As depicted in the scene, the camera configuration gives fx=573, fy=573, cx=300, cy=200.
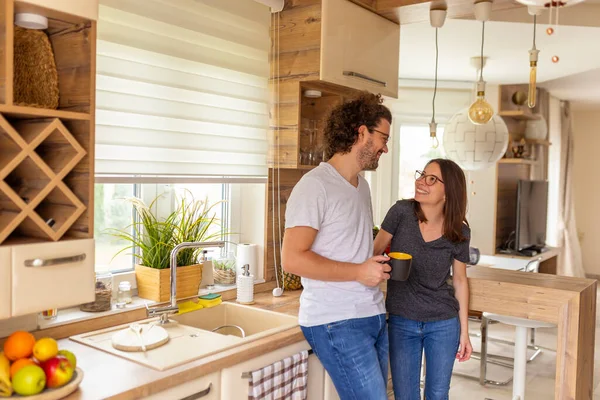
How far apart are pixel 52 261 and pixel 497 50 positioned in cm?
Result: 422

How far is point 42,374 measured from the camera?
141 centimetres

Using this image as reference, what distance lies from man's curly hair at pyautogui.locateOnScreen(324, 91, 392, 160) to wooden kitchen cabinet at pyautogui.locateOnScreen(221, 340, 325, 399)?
2.39 feet

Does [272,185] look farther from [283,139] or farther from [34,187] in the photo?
[34,187]

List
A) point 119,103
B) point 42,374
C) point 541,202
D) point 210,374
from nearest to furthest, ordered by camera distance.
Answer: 1. point 42,374
2. point 210,374
3. point 119,103
4. point 541,202

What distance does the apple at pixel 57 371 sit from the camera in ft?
4.69

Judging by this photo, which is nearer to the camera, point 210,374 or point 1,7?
point 1,7

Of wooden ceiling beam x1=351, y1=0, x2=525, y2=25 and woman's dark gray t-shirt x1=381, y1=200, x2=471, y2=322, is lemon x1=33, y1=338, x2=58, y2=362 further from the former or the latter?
wooden ceiling beam x1=351, y1=0, x2=525, y2=25

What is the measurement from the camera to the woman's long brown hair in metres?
2.22

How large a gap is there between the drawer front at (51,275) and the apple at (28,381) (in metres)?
0.17

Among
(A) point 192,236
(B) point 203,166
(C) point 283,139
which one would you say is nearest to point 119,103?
(B) point 203,166

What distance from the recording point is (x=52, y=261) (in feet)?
5.17

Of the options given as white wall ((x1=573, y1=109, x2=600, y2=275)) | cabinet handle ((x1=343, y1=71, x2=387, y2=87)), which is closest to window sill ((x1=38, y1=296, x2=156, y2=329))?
cabinet handle ((x1=343, y1=71, x2=387, y2=87))

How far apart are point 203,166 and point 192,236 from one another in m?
0.32

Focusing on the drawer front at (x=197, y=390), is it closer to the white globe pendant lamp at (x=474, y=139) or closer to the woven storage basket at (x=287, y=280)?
the woven storage basket at (x=287, y=280)
